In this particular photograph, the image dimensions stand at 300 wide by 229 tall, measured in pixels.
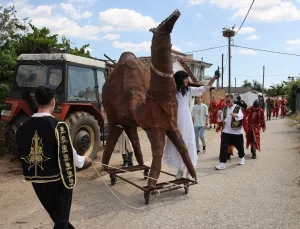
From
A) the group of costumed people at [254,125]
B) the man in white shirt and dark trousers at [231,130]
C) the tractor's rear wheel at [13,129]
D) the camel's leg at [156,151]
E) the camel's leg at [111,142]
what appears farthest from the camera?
the group of costumed people at [254,125]

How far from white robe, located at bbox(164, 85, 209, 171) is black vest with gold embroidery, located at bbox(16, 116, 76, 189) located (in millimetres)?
2915

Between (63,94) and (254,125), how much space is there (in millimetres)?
5448

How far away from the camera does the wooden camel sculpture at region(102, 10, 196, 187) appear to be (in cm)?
476

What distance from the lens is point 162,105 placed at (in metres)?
5.12

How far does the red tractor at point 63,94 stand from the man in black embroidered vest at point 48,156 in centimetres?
385

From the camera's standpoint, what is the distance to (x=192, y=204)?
16.9 feet

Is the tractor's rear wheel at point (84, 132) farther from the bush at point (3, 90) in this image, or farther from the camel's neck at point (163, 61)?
the bush at point (3, 90)

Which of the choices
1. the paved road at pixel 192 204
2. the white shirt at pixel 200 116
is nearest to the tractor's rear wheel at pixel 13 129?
the paved road at pixel 192 204

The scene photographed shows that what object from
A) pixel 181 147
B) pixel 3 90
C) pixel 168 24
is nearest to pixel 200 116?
pixel 181 147

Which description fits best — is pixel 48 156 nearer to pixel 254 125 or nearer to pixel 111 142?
pixel 111 142

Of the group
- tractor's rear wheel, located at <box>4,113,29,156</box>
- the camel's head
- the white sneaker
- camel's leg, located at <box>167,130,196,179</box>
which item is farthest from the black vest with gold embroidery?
the white sneaker

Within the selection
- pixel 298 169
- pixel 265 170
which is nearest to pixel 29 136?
pixel 265 170

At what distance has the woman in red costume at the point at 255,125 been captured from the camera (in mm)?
9133

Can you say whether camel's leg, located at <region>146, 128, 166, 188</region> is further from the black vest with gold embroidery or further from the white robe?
the black vest with gold embroidery
